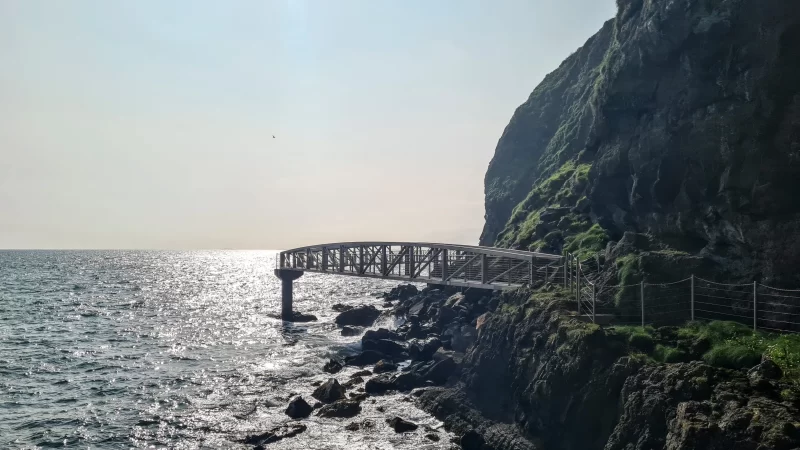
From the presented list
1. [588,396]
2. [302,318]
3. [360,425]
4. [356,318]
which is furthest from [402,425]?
[302,318]

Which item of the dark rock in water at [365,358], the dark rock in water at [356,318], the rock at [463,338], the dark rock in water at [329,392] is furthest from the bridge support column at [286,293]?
the dark rock in water at [329,392]

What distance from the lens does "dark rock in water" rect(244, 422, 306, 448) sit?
26.5m

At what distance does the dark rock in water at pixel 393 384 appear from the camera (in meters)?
33.5

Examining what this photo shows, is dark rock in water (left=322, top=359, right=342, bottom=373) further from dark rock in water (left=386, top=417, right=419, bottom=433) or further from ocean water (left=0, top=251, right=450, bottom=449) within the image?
dark rock in water (left=386, top=417, right=419, bottom=433)

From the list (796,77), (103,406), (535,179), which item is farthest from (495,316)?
(535,179)

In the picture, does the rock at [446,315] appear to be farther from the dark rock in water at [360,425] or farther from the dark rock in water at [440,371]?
the dark rock in water at [360,425]

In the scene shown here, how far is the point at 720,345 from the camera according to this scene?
19.5 metres

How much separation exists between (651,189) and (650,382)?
15116 millimetres

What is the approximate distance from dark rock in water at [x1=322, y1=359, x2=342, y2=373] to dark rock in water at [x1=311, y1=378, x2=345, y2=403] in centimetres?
608

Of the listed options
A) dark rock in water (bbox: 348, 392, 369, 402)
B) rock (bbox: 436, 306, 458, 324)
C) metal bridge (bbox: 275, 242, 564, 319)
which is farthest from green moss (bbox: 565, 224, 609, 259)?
dark rock in water (bbox: 348, 392, 369, 402)

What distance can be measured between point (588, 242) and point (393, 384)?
57.6ft

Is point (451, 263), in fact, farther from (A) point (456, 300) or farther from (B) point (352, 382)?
(B) point (352, 382)

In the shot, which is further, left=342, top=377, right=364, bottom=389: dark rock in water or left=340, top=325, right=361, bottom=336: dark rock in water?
left=340, top=325, right=361, bottom=336: dark rock in water

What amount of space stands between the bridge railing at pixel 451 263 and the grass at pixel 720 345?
9766 mm
